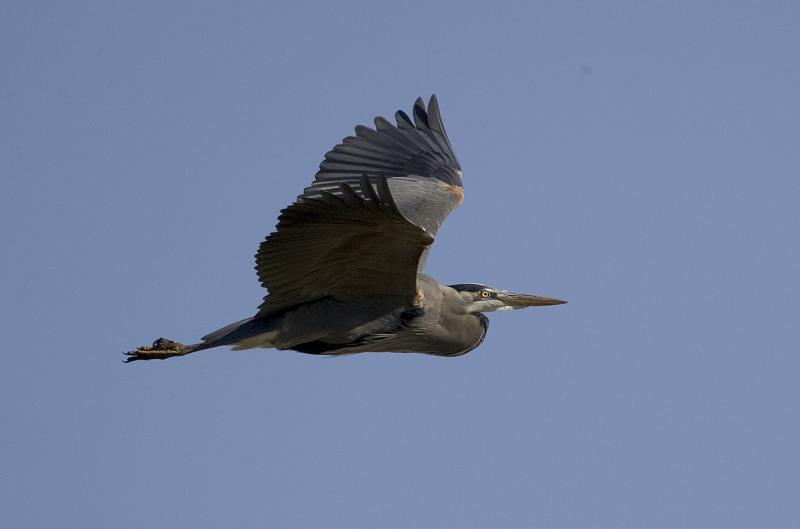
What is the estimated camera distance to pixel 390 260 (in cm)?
605

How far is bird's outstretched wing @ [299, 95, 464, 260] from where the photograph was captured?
7875mm

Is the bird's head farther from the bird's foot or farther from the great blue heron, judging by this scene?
the bird's foot

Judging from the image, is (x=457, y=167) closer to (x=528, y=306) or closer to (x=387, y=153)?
(x=387, y=153)

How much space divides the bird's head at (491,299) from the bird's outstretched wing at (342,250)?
63 centimetres

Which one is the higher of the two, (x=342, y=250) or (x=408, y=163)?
(x=408, y=163)

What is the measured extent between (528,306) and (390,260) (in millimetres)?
1591

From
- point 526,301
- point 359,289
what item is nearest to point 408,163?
point 526,301

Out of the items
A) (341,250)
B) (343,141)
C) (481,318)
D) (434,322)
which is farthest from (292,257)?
(343,141)

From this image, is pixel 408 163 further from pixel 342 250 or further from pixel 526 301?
pixel 342 250

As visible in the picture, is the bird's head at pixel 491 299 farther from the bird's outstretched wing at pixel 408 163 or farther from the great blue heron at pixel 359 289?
the bird's outstretched wing at pixel 408 163

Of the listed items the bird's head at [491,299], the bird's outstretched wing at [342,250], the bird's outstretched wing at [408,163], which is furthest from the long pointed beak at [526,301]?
the bird's outstretched wing at [342,250]

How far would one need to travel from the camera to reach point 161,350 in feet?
21.5

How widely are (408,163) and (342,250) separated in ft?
9.12

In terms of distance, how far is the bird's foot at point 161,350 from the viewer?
21.5ft
